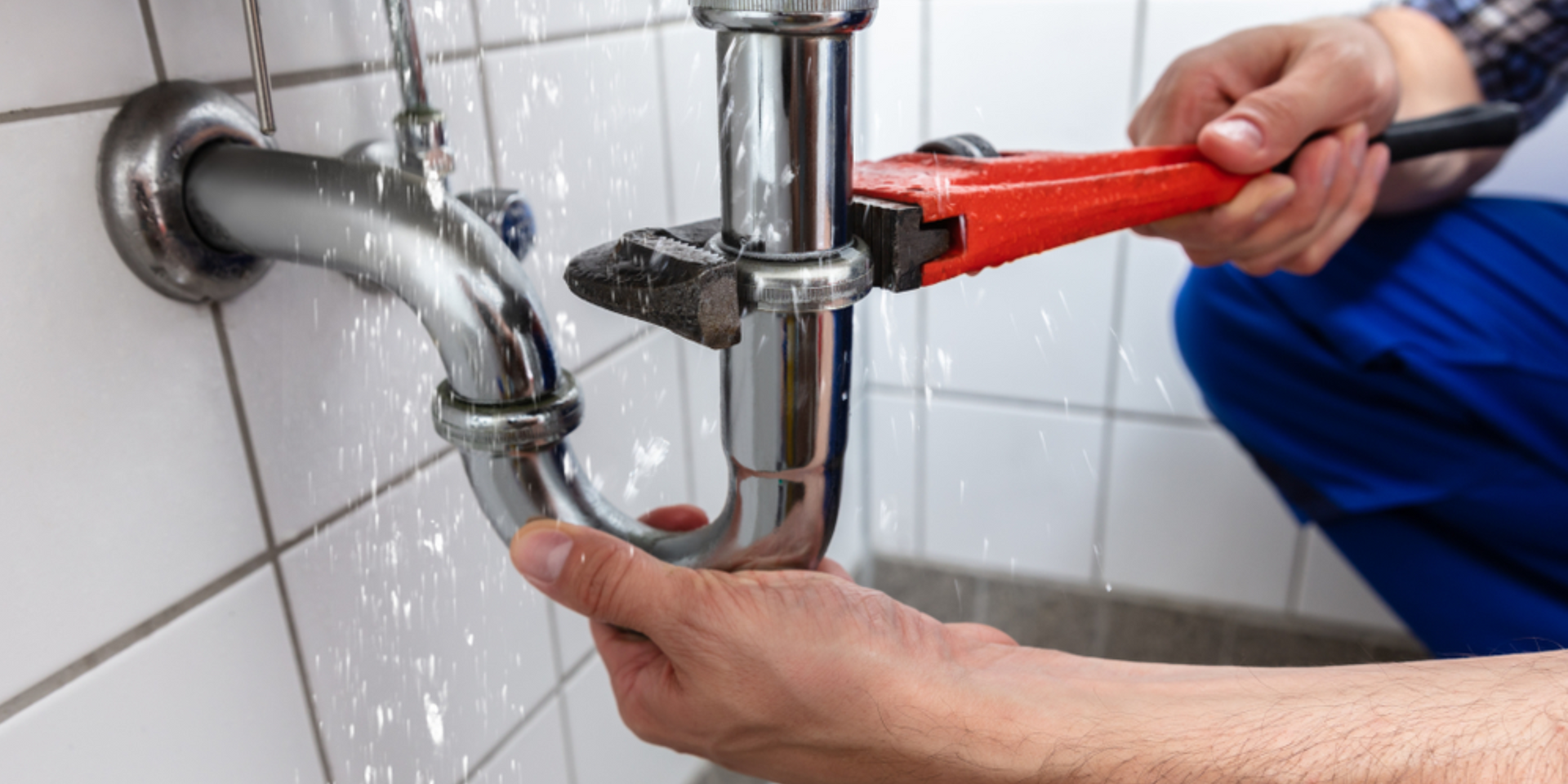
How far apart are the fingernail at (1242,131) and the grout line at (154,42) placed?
17.8 inches

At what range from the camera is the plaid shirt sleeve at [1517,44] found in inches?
26.3

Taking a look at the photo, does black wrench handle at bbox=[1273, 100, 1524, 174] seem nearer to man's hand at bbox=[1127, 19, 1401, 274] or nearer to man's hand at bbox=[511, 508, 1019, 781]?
man's hand at bbox=[1127, 19, 1401, 274]

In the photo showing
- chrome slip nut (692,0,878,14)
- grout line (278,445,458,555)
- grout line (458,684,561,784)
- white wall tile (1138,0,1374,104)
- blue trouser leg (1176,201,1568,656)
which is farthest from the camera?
white wall tile (1138,0,1374,104)

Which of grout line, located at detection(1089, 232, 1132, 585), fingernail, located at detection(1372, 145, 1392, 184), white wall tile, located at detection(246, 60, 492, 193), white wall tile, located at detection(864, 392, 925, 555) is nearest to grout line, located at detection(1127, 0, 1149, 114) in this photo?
grout line, located at detection(1089, 232, 1132, 585)

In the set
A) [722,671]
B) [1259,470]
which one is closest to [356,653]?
[722,671]

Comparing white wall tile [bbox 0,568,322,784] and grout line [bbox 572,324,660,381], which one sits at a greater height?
grout line [bbox 572,324,660,381]

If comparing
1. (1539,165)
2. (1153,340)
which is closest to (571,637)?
(1153,340)

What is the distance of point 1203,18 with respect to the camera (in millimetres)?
755

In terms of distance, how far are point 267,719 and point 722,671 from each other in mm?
169

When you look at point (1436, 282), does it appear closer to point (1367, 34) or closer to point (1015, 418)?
point (1367, 34)

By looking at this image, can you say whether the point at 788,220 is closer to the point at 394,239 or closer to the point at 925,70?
the point at 394,239

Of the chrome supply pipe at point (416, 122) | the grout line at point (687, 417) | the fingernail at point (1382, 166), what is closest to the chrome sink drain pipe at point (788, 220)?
the chrome supply pipe at point (416, 122)

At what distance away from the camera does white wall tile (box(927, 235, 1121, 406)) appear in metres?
0.85

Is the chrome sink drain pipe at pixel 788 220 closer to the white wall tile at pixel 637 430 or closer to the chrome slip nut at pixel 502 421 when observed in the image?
the chrome slip nut at pixel 502 421
